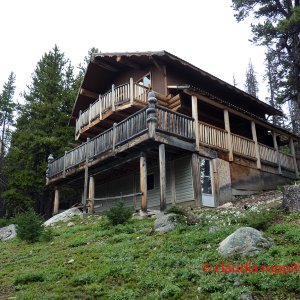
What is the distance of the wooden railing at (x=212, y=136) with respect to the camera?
55.4ft

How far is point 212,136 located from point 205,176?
1958 millimetres

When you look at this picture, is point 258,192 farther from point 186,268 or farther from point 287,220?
point 186,268

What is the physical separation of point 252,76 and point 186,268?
49.8 m

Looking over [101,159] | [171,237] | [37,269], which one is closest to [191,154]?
[101,159]

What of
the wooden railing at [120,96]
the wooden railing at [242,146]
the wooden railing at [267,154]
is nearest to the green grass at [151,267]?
the wooden railing at [242,146]

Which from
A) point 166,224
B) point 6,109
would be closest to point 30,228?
point 166,224

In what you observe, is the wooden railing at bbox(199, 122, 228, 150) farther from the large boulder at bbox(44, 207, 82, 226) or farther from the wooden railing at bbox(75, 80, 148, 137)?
the large boulder at bbox(44, 207, 82, 226)

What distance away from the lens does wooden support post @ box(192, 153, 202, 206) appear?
15538 millimetres

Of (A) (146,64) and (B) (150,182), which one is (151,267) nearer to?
(B) (150,182)

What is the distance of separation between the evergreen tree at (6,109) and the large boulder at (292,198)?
31.9 m

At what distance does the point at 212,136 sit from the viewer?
685 inches

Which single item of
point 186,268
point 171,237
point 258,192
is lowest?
point 186,268

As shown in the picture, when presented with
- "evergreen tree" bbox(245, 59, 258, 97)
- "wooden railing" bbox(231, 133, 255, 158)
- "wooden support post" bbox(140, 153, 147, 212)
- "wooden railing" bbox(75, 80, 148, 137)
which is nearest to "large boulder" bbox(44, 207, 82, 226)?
"wooden railing" bbox(75, 80, 148, 137)

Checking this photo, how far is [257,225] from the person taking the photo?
888cm
